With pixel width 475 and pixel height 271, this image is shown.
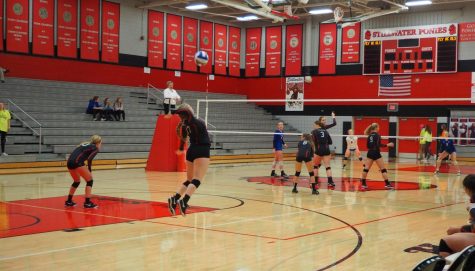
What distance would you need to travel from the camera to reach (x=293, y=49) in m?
33.0

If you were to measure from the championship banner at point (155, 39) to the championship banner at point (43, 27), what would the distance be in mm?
5462

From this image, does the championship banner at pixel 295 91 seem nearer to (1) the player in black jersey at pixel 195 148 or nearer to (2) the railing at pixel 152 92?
(2) the railing at pixel 152 92

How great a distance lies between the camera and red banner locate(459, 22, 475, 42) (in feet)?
91.9

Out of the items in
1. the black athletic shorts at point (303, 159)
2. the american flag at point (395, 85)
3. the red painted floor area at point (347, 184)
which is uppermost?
the american flag at point (395, 85)

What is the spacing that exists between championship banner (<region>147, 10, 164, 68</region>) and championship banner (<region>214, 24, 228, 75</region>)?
152 inches

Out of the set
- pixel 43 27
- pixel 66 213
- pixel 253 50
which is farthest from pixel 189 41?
pixel 66 213

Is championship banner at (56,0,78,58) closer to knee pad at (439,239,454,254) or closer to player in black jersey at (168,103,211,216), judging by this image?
player in black jersey at (168,103,211,216)

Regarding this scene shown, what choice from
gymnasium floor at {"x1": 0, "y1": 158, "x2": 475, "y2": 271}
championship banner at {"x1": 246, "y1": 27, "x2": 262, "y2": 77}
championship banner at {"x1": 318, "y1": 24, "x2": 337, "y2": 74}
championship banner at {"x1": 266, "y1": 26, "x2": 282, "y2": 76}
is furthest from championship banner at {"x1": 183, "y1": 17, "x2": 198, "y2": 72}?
gymnasium floor at {"x1": 0, "y1": 158, "x2": 475, "y2": 271}

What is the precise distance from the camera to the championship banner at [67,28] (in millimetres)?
25734

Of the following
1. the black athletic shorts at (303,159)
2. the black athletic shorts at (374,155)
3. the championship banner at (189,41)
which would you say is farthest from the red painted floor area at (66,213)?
the championship banner at (189,41)

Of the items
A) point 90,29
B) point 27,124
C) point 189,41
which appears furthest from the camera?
point 189,41

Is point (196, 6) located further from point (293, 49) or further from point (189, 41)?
point (293, 49)

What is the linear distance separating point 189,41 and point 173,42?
1.13 metres

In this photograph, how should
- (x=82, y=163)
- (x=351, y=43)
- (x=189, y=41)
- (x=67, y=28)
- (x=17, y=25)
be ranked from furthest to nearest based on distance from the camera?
(x=189, y=41), (x=351, y=43), (x=67, y=28), (x=17, y=25), (x=82, y=163)
